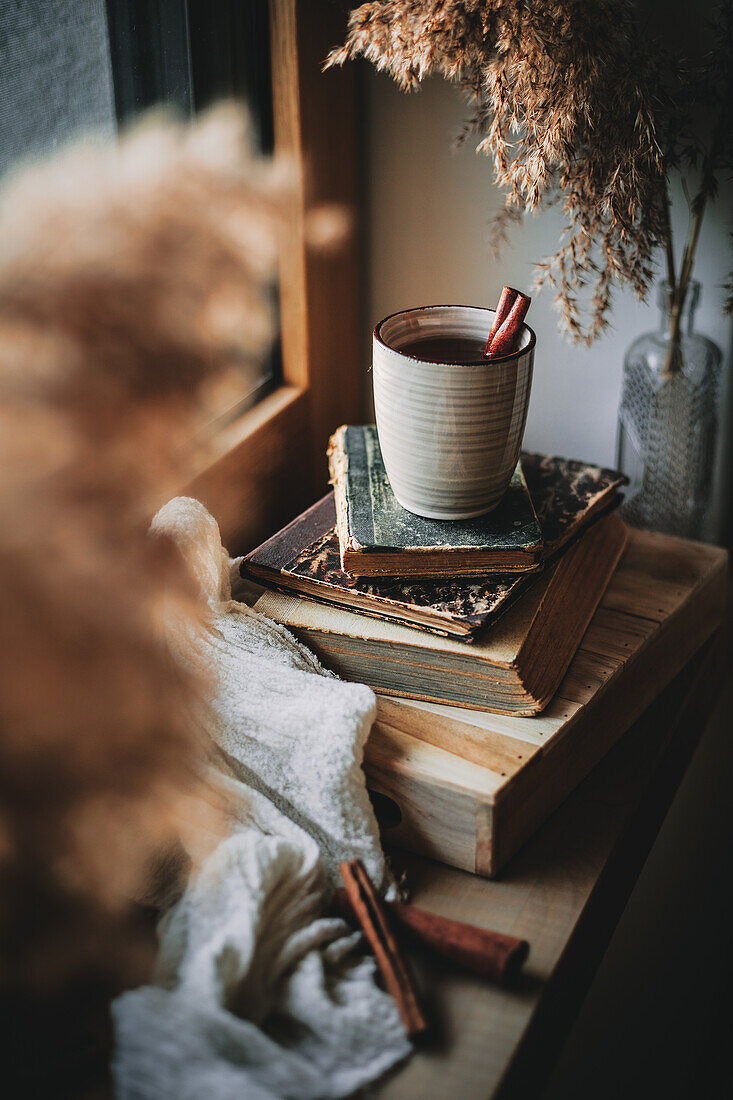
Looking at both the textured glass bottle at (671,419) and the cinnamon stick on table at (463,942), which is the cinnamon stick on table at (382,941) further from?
the textured glass bottle at (671,419)

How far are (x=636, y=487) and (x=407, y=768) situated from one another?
529mm

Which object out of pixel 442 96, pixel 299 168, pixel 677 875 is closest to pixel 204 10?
pixel 299 168

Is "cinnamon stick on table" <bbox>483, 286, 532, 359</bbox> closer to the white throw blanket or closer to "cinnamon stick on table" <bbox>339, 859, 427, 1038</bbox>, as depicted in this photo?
the white throw blanket

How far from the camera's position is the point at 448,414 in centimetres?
71

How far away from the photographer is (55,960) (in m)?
0.49

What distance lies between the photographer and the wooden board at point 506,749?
645 mm

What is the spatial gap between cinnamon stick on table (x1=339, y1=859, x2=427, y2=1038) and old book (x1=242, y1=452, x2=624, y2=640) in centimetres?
20

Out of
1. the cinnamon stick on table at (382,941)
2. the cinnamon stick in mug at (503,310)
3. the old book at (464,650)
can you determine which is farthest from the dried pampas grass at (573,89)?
the cinnamon stick on table at (382,941)

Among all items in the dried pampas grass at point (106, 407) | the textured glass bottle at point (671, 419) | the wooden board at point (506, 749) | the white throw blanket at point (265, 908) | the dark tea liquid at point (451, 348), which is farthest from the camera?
the textured glass bottle at point (671, 419)

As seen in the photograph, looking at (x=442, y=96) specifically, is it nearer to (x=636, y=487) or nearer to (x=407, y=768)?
(x=636, y=487)

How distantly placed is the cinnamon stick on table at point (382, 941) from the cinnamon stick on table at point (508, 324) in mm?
417

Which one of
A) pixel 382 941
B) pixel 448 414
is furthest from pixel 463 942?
pixel 448 414

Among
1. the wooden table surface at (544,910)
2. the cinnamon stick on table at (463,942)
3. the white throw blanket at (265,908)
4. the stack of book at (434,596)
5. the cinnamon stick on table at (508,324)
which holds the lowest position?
the wooden table surface at (544,910)

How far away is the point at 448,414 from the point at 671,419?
375 mm
